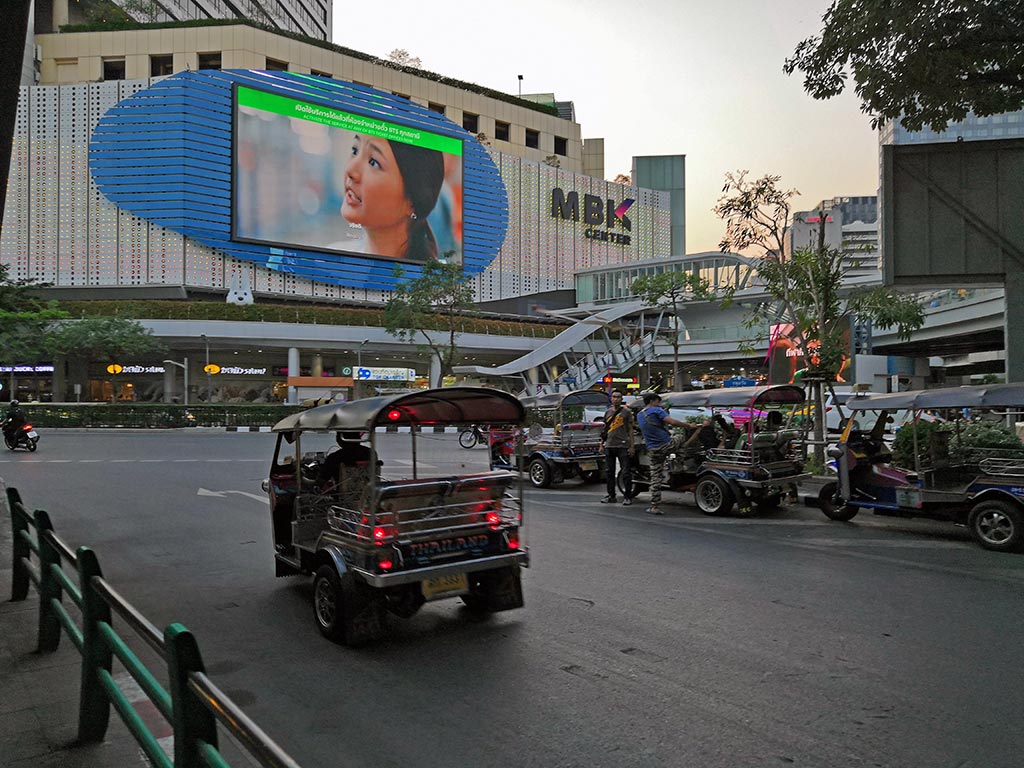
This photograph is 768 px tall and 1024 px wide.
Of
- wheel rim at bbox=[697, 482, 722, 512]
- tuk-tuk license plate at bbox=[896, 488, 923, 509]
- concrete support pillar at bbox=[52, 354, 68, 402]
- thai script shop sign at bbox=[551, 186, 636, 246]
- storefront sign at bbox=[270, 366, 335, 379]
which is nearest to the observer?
tuk-tuk license plate at bbox=[896, 488, 923, 509]

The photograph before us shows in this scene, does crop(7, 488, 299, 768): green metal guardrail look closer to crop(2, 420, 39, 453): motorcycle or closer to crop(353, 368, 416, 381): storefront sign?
crop(2, 420, 39, 453): motorcycle

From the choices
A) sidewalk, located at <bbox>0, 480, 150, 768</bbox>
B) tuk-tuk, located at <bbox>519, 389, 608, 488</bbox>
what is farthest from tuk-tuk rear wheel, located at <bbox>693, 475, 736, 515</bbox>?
sidewalk, located at <bbox>0, 480, 150, 768</bbox>

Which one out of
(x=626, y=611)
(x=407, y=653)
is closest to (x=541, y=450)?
(x=626, y=611)

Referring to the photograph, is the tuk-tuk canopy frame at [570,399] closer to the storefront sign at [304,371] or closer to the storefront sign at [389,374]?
the storefront sign at [389,374]

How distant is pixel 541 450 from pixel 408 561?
32.9 feet

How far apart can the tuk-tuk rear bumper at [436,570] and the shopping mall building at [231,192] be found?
1834 inches

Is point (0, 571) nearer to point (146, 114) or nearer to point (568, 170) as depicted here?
point (146, 114)

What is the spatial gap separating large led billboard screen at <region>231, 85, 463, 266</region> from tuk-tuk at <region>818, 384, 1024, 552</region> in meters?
42.0

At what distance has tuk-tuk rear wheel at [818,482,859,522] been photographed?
1020cm

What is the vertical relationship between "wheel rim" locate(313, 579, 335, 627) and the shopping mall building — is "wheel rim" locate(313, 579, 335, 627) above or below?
below

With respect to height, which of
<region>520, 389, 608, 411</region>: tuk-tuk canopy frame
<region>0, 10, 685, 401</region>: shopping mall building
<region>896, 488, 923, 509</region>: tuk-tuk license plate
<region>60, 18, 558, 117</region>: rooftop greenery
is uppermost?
<region>60, 18, 558, 117</region>: rooftop greenery

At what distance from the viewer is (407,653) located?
5.07m

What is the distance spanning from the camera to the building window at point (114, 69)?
184 ft

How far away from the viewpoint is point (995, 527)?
8.26m
